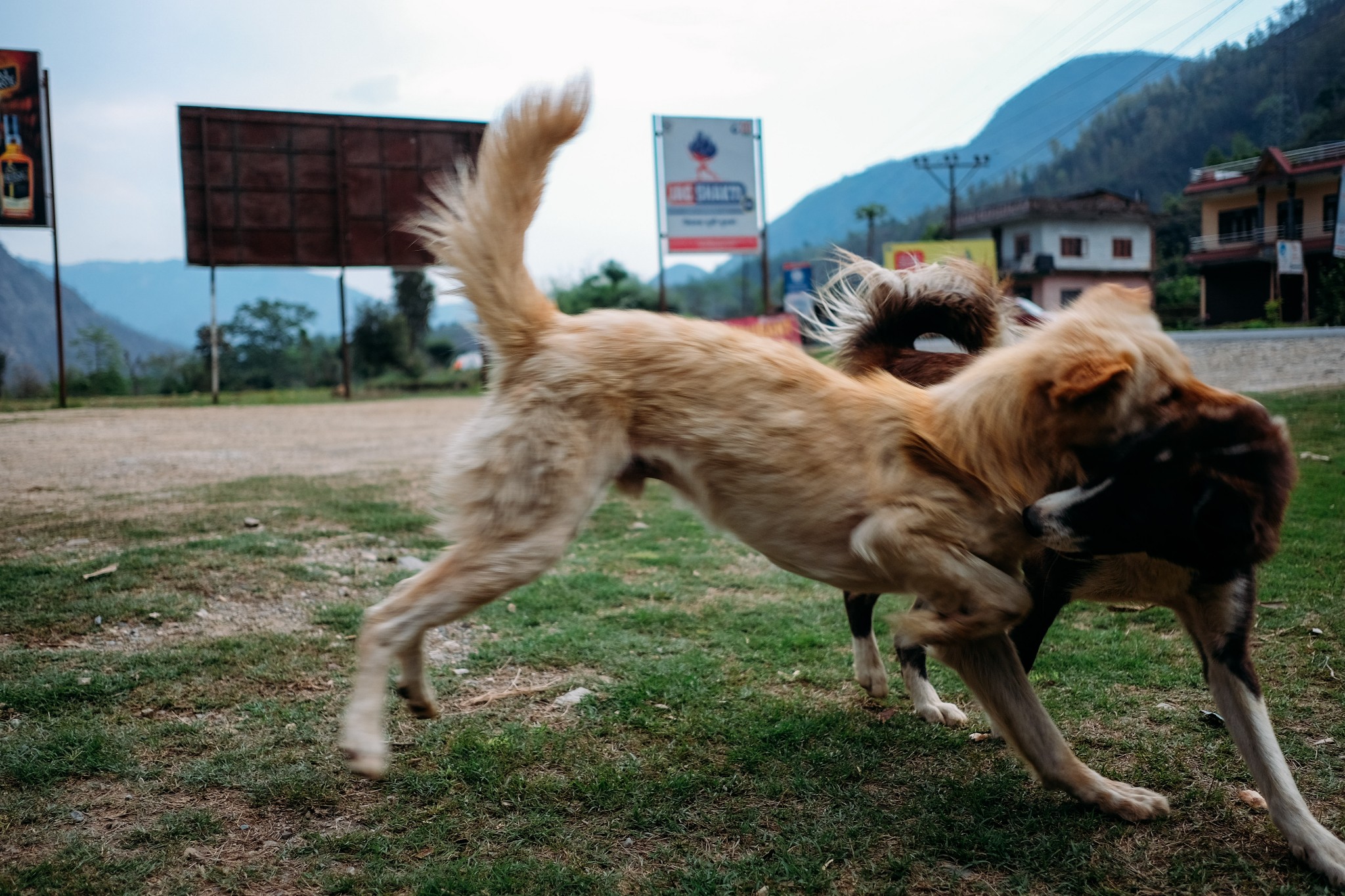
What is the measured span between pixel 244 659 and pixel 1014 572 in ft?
12.1

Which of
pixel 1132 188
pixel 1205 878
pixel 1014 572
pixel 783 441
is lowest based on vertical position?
pixel 1205 878

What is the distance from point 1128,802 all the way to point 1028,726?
0.41 meters

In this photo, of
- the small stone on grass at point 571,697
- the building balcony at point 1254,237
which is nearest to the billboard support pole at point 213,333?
the small stone on grass at point 571,697

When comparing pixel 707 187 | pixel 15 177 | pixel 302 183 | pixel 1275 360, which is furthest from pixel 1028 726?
pixel 707 187

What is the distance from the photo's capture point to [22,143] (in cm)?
2277

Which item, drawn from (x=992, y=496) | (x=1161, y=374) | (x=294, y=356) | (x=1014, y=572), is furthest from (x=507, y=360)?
(x=294, y=356)

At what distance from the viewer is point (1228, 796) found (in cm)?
301

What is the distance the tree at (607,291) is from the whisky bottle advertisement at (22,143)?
69.7ft

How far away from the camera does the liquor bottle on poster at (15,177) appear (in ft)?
74.7

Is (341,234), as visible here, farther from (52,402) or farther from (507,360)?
(507,360)

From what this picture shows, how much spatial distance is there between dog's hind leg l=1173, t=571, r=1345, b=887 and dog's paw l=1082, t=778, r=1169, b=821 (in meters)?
0.32

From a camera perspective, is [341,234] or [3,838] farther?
[341,234]

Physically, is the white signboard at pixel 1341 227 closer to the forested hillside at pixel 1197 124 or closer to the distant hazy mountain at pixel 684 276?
the forested hillside at pixel 1197 124

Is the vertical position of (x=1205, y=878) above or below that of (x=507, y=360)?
below
